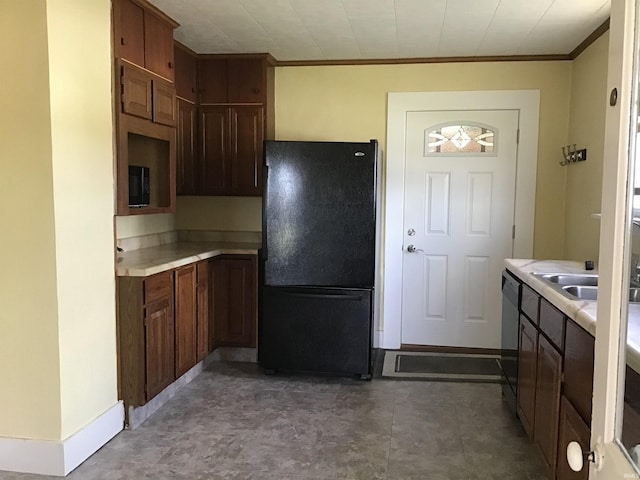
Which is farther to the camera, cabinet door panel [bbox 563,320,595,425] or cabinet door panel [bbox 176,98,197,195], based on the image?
cabinet door panel [bbox 176,98,197,195]

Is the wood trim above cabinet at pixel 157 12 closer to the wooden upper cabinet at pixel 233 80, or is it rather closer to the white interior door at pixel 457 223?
the wooden upper cabinet at pixel 233 80

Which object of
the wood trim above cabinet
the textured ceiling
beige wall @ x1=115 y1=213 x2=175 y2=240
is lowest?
beige wall @ x1=115 y1=213 x2=175 y2=240

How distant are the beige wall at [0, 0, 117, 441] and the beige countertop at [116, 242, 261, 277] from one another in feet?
0.91

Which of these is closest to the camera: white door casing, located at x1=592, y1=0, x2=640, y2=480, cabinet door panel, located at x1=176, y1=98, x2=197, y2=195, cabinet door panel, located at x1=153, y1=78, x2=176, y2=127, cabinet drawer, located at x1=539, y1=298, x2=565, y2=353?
white door casing, located at x1=592, y1=0, x2=640, y2=480

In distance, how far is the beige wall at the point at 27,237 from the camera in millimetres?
2357

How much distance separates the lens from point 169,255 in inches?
140

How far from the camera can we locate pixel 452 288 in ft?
14.6

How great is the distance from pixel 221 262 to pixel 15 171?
1791 millimetres

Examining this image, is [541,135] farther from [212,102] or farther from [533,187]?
[212,102]

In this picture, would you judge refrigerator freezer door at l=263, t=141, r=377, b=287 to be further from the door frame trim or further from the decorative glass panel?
the decorative glass panel

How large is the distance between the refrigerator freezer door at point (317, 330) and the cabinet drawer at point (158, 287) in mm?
777

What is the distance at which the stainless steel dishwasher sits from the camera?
9.71 feet

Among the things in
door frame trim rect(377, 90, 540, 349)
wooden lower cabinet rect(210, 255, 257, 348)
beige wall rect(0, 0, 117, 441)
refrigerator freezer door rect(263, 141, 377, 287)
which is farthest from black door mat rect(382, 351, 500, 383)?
beige wall rect(0, 0, 117, 441)

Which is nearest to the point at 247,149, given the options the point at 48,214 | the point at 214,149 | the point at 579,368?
the point at 214,149
